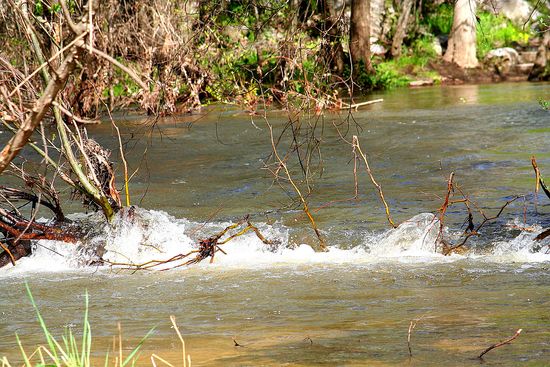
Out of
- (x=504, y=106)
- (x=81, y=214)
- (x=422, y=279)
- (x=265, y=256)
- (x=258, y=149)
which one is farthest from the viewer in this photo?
(x=504, y=106)

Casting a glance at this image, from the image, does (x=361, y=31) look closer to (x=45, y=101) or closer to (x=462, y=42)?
(x=462, y=42)

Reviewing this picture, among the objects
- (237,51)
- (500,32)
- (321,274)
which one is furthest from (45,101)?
(500,32)

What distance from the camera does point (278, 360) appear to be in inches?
195

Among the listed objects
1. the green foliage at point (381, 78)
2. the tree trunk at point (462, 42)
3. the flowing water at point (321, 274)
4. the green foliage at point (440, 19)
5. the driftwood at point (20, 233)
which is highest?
the green foliage at point (440, 19)

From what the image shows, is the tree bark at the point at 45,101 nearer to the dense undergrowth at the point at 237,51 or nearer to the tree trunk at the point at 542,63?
the dense undergrowth at the point at 237,51

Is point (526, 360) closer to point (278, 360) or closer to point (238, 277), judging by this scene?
point (278, 360)

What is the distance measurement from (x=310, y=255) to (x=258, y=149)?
270 inches

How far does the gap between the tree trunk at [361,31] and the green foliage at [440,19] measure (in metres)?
5.02

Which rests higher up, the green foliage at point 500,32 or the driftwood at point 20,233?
the green foliage at point 500,32

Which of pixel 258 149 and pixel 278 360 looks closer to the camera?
pixel 278 360

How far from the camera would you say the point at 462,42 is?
29.2 metres

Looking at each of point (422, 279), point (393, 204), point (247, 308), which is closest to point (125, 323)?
point (247, 308)

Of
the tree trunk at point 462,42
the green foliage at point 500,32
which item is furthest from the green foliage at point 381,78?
the green foliage at point 500,32

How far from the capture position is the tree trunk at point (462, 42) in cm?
2905
